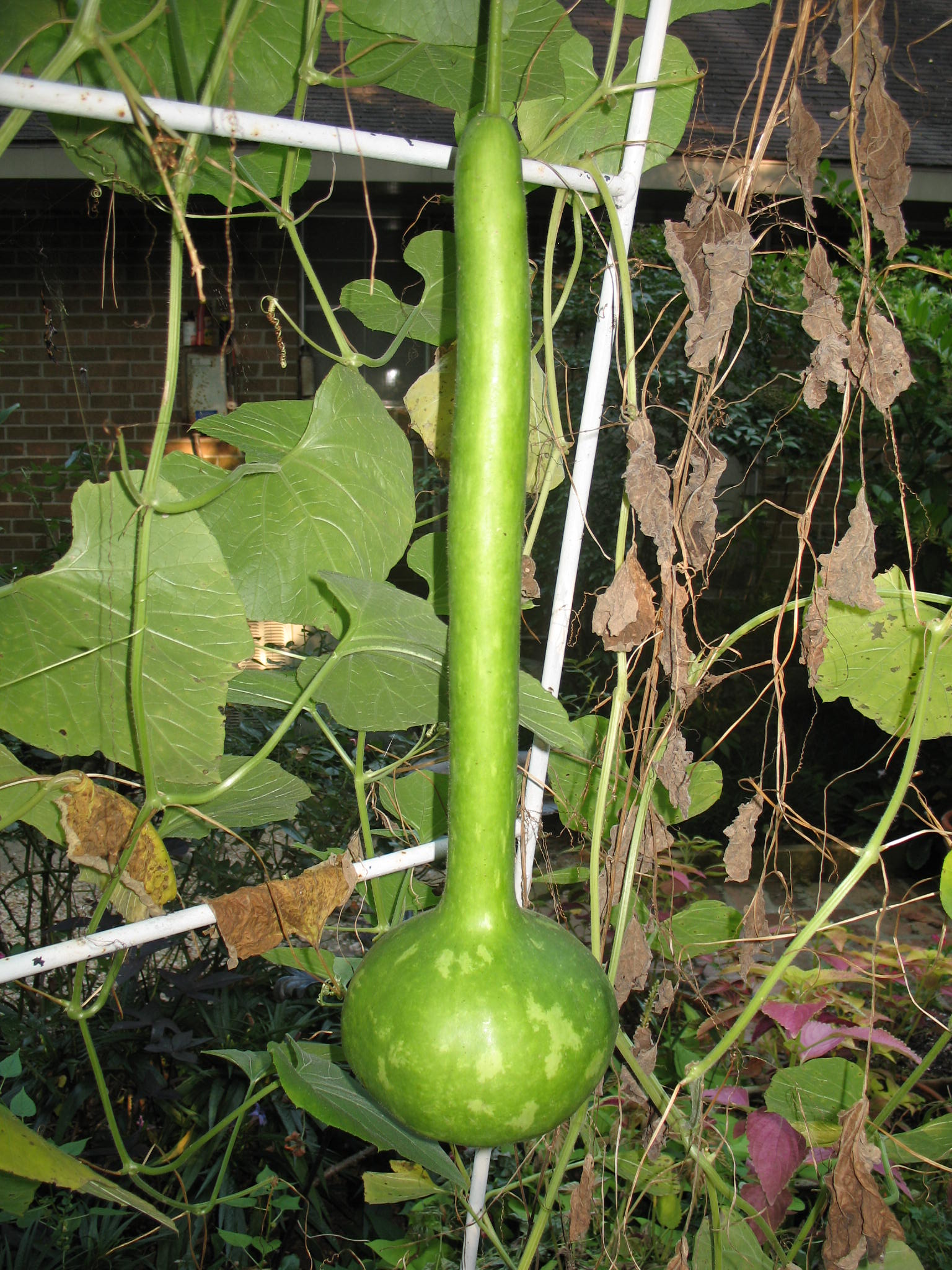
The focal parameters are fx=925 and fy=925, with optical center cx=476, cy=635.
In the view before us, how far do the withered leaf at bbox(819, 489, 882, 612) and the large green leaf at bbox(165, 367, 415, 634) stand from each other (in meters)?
0.26

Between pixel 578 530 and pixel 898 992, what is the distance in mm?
1680

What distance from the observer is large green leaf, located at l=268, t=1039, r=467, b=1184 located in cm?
59

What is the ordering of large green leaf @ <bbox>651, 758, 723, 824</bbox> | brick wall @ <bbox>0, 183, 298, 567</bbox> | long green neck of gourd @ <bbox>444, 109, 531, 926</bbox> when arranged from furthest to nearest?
brick wall @ <bbox>0, 183, 298, 567</bbox>, large green leaf @ <bbox>651, 758, 723, 824</bbox>, long green neck of gourd @ <bbox>444, 109, 531, 926</bbox>

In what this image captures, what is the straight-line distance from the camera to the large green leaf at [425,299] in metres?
0.63

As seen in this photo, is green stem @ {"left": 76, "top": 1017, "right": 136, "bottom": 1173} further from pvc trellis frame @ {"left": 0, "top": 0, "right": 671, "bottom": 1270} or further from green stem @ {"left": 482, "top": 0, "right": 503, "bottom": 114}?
green stem @ {"left": 482, "top": 0, "right": 503, "bottom": 114}

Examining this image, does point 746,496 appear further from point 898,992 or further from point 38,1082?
point 38,1082

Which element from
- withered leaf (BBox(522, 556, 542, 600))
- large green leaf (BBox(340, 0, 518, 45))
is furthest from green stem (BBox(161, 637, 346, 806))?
large green leaf (BBox(340, 0, 518, 45))

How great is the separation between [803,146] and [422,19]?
224mm

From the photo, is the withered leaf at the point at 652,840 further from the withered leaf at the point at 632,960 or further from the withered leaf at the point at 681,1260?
the withered leaf at the point at 681,1260

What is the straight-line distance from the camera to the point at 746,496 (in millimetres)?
3711

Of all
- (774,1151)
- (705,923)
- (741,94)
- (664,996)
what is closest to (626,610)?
(664,996)

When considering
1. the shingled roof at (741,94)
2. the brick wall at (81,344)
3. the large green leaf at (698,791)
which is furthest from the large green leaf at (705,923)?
the brick wall at (81,344)

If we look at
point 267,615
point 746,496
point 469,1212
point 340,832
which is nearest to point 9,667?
point 267,615

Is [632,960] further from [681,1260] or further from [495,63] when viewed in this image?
[495,63]
